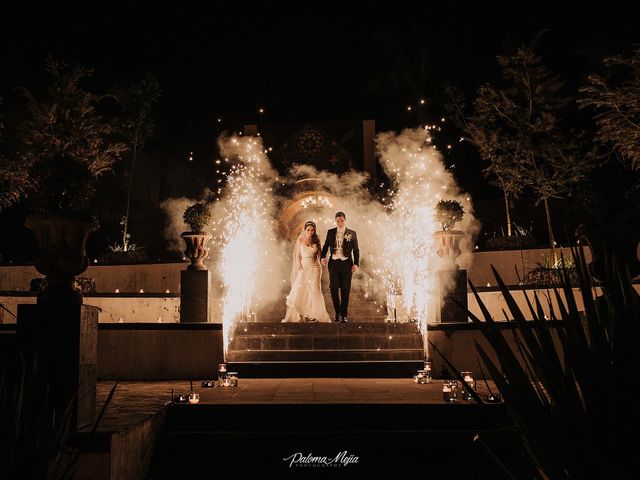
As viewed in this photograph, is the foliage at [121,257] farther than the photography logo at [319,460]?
Yes

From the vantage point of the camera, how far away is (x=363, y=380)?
925 cm

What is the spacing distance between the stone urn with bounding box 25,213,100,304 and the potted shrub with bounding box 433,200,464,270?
20.4 ft

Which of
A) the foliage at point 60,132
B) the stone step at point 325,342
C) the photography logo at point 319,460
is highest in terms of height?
the foliage at point 60,132

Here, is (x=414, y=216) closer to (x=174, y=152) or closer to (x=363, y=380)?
(x=363, y=380)

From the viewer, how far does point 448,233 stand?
10.4 metres

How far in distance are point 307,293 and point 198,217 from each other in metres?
2.48

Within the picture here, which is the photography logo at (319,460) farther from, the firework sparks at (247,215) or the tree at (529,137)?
the tree at (529,137)

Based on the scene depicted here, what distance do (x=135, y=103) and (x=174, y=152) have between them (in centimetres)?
623

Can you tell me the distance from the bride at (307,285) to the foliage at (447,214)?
2.56 meters

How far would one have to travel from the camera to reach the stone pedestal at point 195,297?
445 inches

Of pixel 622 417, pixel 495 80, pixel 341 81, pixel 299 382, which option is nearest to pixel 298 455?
pixel 299 382

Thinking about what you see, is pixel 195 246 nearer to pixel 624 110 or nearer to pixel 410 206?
pixel 410 206

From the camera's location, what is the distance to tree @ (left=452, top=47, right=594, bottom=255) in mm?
16109

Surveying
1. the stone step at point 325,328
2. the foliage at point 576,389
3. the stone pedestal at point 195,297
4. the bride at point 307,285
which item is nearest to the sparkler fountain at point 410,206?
the stone step at point 325,328
